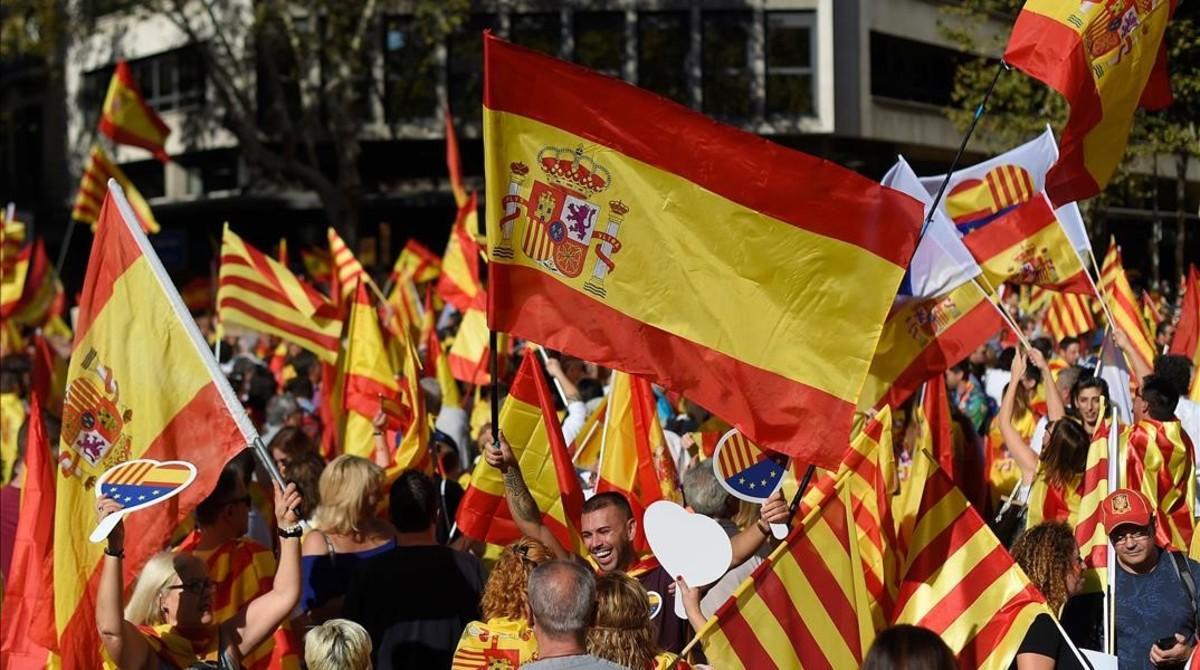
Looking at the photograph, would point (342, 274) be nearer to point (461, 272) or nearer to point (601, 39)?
point (461, 272)

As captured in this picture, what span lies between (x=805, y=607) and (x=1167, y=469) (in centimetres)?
252

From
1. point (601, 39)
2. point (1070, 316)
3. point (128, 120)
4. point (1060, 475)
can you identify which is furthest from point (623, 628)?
point (601, 39)

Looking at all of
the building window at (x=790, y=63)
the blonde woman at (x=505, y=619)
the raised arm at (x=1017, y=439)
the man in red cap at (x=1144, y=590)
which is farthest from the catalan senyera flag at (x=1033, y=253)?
the building window at (x=790, y=63)

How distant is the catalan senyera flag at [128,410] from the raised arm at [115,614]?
65 cm

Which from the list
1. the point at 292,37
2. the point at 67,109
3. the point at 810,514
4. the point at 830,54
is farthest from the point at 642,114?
the point at 67,109

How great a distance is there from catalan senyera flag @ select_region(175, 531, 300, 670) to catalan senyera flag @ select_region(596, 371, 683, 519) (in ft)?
6.94

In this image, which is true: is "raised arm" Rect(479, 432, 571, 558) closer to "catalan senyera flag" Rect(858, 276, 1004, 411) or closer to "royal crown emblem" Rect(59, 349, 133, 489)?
"royal crown emblem" Rect(59, 349, 133, 489)

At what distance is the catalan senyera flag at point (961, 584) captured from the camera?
5.83 metres

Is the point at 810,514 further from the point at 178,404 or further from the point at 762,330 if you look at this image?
the point at 178,404

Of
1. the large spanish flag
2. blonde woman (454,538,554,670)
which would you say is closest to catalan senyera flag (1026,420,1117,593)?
the large spanish flag

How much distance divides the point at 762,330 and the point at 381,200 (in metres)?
34.4

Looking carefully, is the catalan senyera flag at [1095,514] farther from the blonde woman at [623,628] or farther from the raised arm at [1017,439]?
the blonde woman at [623,628]

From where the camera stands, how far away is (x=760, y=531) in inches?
245

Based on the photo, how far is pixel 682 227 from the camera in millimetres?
6250
